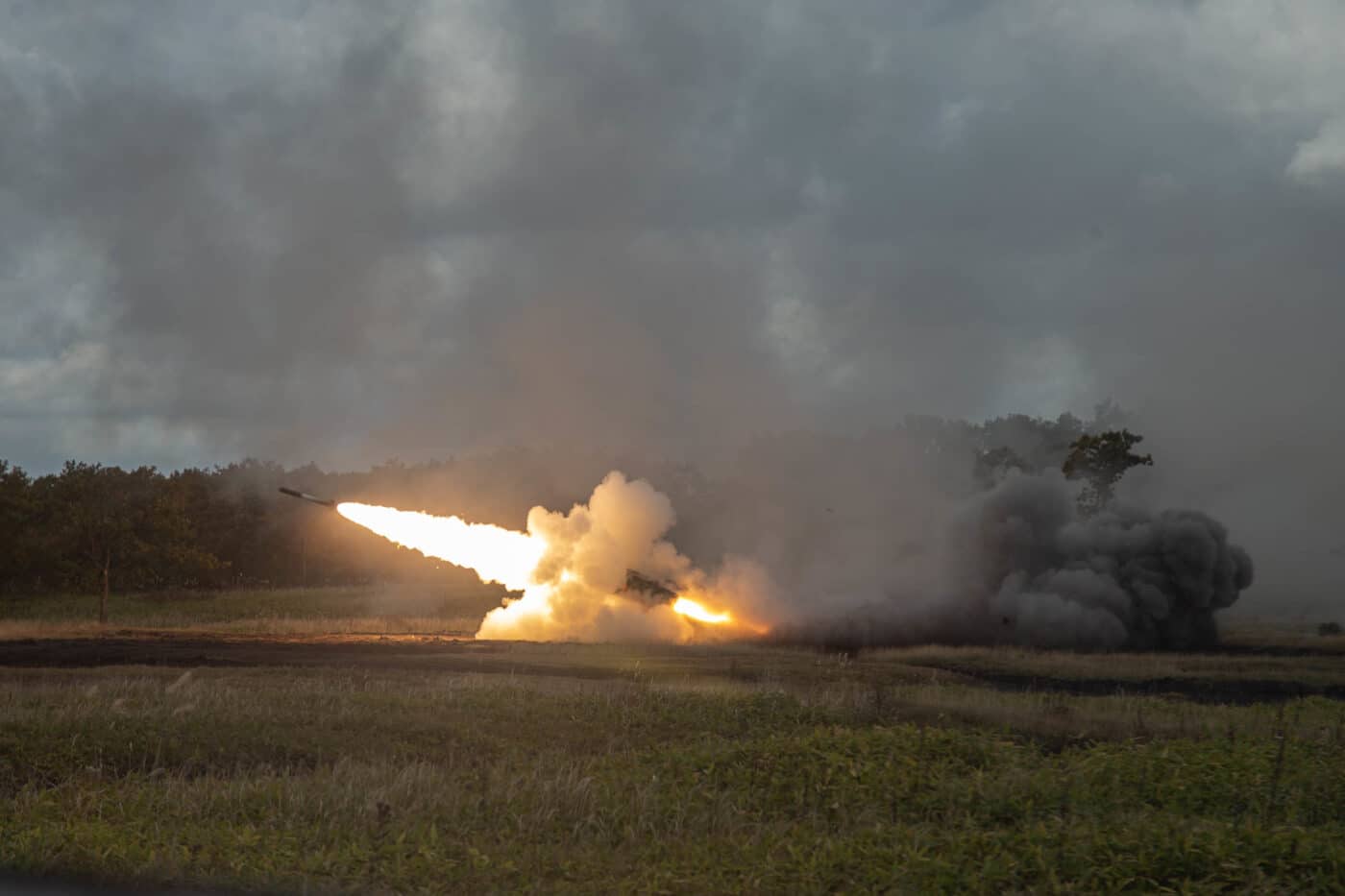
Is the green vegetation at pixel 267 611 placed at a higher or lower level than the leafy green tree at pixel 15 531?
lower

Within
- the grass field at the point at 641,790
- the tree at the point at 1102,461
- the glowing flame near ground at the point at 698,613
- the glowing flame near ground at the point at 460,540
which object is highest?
the tree at the point at 1102,461

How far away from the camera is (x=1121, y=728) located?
2547 cm

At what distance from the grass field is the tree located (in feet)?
160

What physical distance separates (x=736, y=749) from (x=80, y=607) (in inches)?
2144

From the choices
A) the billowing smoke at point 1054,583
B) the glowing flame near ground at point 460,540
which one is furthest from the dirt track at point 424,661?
the billowing smoke at point 1054,583

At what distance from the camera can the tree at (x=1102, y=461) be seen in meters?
76.6

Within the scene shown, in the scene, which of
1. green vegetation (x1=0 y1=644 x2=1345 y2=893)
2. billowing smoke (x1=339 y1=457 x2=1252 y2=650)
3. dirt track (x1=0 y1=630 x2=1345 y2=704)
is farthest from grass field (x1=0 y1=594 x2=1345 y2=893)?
billowing smoke (x1=339 y1=457 x2=1252 y2=650)

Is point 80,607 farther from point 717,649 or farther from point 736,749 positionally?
point 736,749

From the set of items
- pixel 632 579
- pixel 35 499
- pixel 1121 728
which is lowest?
pixel 1121 728

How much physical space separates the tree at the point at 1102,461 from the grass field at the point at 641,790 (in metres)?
48.8

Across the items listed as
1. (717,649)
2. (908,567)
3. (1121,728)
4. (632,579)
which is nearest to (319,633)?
(632,579)

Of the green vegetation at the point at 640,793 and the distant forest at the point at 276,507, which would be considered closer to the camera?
the green vegetation at the point at 640,793

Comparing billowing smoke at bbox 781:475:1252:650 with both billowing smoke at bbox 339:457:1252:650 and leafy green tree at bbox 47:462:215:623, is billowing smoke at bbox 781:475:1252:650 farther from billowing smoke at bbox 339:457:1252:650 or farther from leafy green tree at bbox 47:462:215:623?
leafy green tree at bbox 47:462:215:623

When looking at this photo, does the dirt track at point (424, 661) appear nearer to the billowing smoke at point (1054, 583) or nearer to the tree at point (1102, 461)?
the billowing smoke at point (1054, 583)
